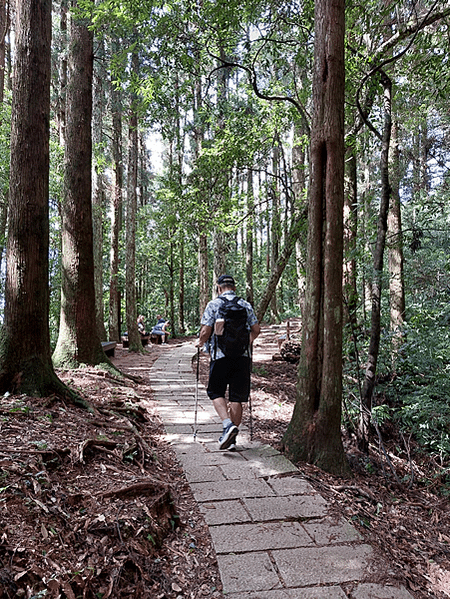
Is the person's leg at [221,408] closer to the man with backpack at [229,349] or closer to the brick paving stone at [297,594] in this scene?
the man with backpack at [229,349]

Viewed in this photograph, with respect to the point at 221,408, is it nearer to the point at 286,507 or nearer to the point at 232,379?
the point at 232,379

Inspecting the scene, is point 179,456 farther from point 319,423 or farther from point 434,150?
point 434,150

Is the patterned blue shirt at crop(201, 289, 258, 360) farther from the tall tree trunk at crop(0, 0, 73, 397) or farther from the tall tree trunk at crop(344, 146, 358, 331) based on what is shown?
the tall tree trunk at crop(0, 0, 73, 397)

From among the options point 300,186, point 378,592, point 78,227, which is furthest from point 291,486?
point 300,186

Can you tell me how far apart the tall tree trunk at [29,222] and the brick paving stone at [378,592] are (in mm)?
3651

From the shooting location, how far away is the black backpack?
4.68 m

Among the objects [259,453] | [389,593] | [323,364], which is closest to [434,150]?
[323,364]

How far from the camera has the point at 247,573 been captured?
251 cm

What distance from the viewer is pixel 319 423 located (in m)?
4.33

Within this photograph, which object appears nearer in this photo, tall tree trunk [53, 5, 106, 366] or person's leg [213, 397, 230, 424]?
person's leg [213, 397, 230, 424]

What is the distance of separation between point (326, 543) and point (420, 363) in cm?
445

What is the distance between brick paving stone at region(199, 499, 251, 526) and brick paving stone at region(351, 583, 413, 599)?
3.12 ft

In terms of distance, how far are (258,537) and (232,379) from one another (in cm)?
206

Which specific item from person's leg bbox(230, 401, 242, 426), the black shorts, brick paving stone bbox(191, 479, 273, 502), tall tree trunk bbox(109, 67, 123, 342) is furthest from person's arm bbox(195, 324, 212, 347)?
tall tree trunk bbox(109, 67, 123, 342)
